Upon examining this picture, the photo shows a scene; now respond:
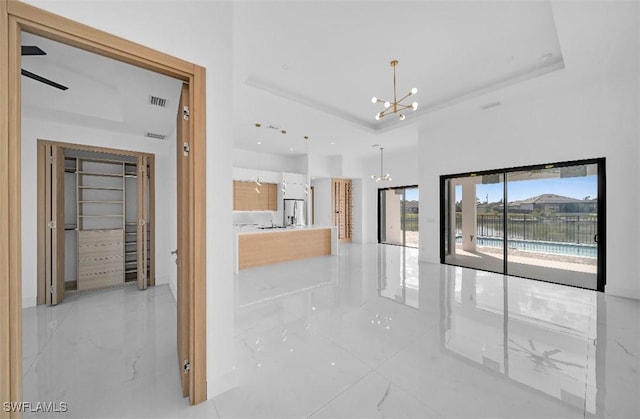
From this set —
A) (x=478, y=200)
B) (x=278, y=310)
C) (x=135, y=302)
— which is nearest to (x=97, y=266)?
(x=135, y=302)

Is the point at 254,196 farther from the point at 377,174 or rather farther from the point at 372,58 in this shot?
the point at 372,58

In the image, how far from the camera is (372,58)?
3.56 metres

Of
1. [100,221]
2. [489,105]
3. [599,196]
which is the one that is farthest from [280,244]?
[599,196]

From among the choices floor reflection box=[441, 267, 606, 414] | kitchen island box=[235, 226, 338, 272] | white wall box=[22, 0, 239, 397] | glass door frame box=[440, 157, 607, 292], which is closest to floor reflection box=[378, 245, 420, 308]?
floor reflection box=[441, 267, 606, 414]

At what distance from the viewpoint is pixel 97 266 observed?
4.32 meters

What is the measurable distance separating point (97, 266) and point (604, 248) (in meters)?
8.28

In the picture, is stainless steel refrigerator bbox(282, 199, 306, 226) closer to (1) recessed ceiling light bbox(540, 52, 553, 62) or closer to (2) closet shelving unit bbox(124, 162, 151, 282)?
(2) closet shelving unit bbox(124, 162, 151, 282)

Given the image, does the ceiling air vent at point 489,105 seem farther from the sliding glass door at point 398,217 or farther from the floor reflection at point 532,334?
the sliding glass door at point 398,217

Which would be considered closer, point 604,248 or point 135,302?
point 135,302

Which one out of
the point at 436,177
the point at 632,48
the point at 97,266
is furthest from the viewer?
the point at 436,177

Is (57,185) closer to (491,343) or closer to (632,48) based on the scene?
(491,343)

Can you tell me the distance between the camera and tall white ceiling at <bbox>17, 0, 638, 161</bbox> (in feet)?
8.77

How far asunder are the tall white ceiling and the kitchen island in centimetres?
267

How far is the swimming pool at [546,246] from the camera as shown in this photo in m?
4.31
